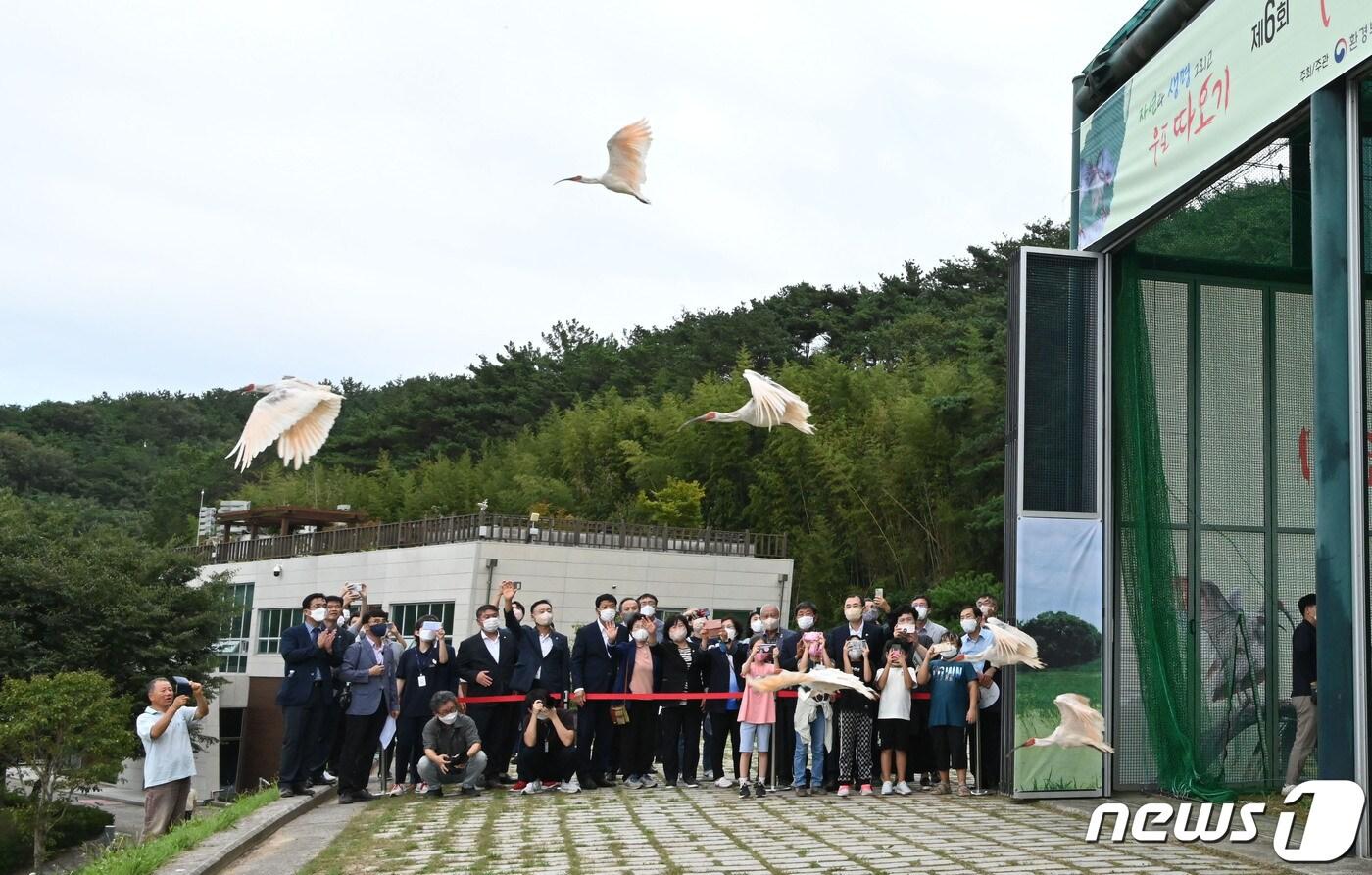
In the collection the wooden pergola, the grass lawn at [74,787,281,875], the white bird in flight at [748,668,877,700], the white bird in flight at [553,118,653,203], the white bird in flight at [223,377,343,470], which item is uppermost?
the white bird in flight at [553,118,653,203]

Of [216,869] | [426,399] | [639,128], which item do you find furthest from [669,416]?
[216,869]

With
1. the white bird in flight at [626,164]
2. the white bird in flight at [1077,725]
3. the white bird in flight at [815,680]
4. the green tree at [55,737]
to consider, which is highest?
the white bird in flight at [626,164]

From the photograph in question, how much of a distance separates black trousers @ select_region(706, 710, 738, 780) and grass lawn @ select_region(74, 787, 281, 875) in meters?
3.63

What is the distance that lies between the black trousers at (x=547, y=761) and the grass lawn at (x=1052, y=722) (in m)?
3.30

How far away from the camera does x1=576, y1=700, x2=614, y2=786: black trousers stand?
34.7ft

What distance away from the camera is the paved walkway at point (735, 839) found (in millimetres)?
6555

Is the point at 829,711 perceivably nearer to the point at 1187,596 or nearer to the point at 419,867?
the point at 1187,596

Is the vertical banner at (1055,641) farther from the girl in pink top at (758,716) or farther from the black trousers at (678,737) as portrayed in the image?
the black trousers at (678,737)

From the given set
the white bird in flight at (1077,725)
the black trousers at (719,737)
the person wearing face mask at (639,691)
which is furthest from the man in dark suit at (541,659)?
the white bird in flight at (1077,725)

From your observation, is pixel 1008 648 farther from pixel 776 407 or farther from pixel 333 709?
pixel 333 709

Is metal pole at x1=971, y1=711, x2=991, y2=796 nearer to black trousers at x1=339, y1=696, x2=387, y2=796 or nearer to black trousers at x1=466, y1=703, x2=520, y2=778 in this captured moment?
black trousers at x1=466, y1=703, x2=520, y2=778

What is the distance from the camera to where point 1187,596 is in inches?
386

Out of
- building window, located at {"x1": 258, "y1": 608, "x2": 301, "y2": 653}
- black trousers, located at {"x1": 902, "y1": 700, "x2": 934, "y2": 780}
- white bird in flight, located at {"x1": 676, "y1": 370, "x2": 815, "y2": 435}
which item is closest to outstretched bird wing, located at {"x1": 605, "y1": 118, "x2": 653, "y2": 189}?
white bird in flight, located at {"x1": 676, "y1": 370, "x2": 815, "y2": 435}

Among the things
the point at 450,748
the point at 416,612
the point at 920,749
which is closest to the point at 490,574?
the point at 416,612
